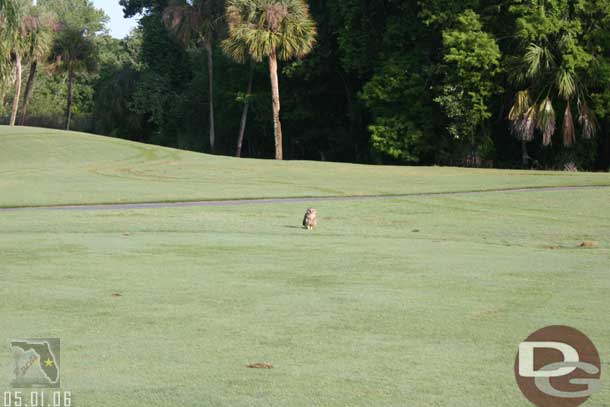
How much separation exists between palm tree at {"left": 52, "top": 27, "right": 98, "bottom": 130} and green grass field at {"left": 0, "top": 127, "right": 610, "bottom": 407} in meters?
51.3

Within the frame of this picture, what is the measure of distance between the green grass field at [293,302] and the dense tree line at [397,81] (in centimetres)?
1123

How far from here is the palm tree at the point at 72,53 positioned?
220ft

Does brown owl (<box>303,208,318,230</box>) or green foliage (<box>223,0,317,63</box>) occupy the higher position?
green foliage (<box>223,0,317,63</box>)

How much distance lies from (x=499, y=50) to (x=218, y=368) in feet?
122

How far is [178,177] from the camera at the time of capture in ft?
102

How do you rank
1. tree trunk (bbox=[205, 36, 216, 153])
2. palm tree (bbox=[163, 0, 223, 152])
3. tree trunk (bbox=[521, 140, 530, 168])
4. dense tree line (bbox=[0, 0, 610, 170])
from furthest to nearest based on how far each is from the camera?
tree trunk (bbox=[205, 36, 216, 153]), palm tree (bbox=[163, 0, 223, 152]), tree trunk (bbox=[521, 140, 530, 168]), dense tree line (bbox=[0, 0, 610, 170])

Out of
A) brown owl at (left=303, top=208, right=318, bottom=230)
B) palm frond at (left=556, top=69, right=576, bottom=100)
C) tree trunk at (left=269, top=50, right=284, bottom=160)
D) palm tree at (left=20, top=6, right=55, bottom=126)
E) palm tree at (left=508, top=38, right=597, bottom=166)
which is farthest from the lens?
palm tree at (left=20, top=6, right=55, bottom=126)

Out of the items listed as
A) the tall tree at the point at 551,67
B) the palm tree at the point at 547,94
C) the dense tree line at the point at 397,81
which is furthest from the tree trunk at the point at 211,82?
the palm tree at the point at 547,94

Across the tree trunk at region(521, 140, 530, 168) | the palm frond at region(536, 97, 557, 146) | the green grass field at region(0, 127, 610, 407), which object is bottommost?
the green grass field at region(0, 127, 610, 407)

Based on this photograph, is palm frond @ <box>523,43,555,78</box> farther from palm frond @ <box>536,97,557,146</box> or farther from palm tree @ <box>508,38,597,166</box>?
palm frond @ <box>536,97,557,146</box>

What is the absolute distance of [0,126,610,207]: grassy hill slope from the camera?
80.9 feet

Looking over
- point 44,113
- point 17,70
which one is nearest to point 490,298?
point 17,70

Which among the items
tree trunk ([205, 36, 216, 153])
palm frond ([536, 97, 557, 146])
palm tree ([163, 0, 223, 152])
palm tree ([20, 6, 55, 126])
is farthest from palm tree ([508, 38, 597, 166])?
palm tree ([20, 6, 55, 126])

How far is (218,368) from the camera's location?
4.99m
